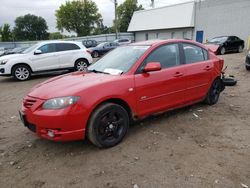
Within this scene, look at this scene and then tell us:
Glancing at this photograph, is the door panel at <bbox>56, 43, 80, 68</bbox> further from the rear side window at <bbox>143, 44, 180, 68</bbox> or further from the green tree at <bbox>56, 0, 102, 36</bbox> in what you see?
the green tree at <bbox>56, 0, 102, 36</bbox>

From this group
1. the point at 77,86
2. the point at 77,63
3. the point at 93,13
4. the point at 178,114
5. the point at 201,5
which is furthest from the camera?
the point at 93,13

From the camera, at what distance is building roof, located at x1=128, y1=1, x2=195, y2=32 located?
32000 millimetres

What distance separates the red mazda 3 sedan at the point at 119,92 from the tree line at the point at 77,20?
58470 millimetres

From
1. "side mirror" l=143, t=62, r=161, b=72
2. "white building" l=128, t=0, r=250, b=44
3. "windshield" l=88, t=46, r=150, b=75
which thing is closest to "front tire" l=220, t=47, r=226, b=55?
"white building" l=128, t=0, r=250, b=44

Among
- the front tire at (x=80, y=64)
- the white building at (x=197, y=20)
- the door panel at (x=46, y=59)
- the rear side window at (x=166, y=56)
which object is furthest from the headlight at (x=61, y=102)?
the white building at (x=197, y=20)

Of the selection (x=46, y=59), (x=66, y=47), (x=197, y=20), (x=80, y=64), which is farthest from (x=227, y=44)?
(x=46, y=59)

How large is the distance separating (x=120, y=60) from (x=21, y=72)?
289 inches

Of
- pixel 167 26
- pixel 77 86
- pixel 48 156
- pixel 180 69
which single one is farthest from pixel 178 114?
pixel 167 26

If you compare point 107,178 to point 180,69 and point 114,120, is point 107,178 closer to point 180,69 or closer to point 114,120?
point 114,120

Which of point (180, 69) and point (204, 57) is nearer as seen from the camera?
point (180, 69)

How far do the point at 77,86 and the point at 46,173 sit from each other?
1.27 m

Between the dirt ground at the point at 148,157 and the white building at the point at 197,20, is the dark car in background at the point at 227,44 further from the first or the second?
the dirt ground at the point at 148,157

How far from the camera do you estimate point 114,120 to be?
12.8 ft

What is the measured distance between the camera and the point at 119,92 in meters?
3.86
